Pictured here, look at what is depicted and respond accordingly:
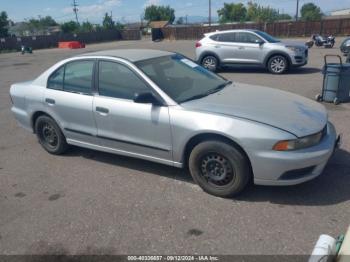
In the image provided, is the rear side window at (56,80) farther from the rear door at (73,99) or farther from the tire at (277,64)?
the tire at (277,64)

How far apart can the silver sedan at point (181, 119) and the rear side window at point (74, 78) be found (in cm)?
1

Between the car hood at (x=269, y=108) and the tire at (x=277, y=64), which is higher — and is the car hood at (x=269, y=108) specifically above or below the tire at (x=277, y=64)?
above

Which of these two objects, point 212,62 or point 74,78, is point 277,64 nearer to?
point 212,62

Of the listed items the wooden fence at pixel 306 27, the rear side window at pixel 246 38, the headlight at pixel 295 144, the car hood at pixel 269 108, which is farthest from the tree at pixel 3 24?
the headlight at pixel 295 144

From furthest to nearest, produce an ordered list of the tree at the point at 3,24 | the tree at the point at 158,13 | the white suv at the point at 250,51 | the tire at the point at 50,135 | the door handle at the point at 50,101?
the tree at the point at 158,13, the tree at the point at 3,24, the white suv at the point at 250,51, the tire at the point at 50,135, the door handle at the point at 50,101

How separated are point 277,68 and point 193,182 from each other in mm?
8569

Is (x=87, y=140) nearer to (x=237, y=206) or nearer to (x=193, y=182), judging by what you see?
(x=193, y=182)

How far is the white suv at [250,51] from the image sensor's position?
11.2 metres

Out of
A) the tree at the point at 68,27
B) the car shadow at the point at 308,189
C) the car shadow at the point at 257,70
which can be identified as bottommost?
the car shadow at the point at 308,189

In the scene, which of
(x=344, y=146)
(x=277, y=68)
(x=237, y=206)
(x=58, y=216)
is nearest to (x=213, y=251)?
(x=237, y=206)

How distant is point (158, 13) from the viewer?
96.4 meters

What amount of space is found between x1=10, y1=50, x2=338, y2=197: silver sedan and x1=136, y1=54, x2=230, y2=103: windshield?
0.6 inches

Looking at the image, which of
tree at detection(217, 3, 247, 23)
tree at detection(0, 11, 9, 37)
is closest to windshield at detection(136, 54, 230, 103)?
tree at detection(0, 11, 9, 37)

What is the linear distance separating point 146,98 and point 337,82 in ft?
16.7
